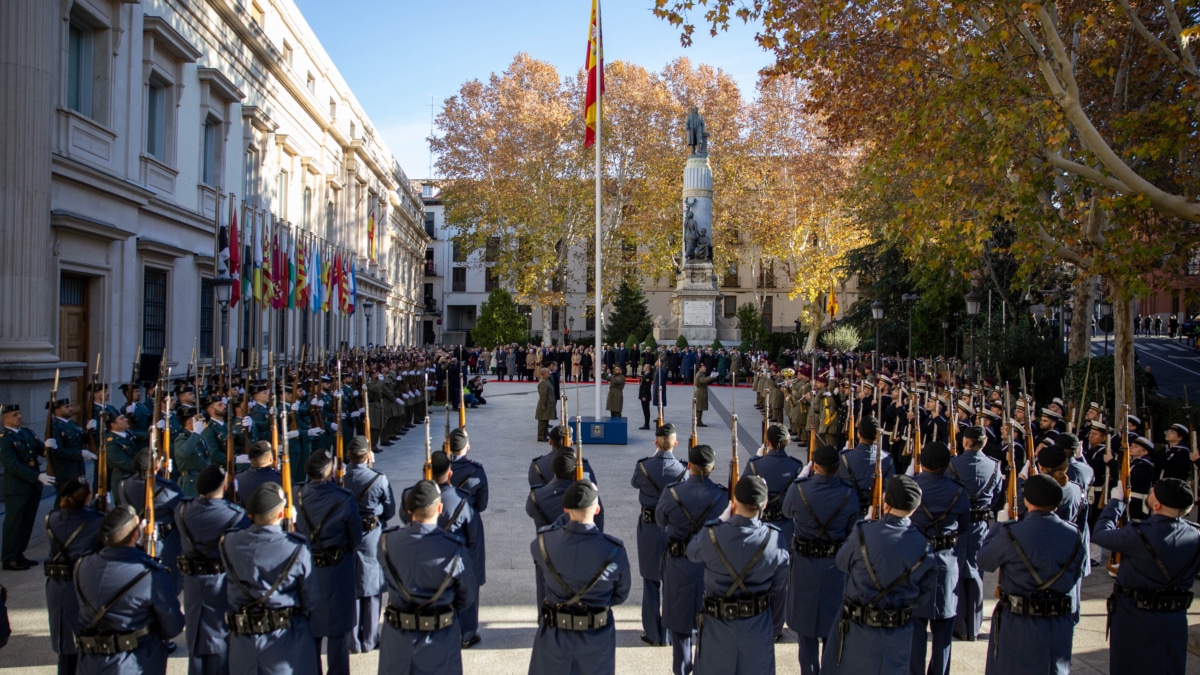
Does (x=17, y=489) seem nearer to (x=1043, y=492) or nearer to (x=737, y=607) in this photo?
(x=737, y=607)

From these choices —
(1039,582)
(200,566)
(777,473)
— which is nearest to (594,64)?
(777,473)

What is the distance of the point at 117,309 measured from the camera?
661 inches

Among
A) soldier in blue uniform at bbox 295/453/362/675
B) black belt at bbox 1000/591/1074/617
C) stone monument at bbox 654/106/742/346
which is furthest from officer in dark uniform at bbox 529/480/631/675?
stone monument at bbox 654/106/742/346

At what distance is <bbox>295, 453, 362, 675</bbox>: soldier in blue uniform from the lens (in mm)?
6223

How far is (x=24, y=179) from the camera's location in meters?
12.9

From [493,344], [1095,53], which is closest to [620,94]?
[493,344]

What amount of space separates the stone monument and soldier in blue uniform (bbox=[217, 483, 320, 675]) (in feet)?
109

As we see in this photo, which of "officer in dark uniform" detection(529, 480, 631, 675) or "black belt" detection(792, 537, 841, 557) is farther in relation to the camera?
"black belt" detection(792, 537, 841, 557)

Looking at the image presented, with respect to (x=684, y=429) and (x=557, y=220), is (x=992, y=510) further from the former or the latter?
(x=557, y=220)

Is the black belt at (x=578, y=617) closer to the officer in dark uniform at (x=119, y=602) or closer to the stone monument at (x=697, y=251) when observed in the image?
the officer in dark uniform at (x=119, y=602)

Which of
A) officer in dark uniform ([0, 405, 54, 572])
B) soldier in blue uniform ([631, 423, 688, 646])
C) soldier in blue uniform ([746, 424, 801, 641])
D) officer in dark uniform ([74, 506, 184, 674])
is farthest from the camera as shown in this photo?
officer in dark uniform ([0, 405, 54, 572])

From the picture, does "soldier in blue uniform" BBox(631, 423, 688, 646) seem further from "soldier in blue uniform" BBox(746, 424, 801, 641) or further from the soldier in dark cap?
the soldier in dark cap

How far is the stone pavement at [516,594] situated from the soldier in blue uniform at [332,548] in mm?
561

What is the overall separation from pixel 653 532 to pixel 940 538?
2312mm
